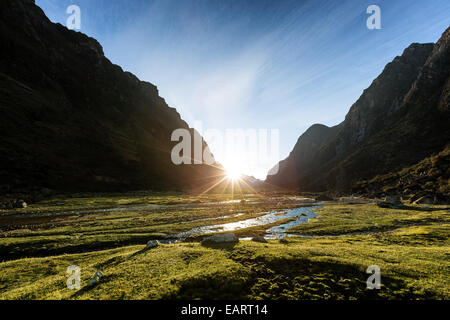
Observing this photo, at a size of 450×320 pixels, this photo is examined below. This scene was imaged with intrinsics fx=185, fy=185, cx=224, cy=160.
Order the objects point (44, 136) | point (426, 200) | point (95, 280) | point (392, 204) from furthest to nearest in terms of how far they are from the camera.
A: point (44, 136), point (426, 200), point (392, 204), point (95, 280)

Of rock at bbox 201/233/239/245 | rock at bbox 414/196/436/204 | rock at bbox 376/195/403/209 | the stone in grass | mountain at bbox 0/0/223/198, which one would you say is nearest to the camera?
the stone in grass

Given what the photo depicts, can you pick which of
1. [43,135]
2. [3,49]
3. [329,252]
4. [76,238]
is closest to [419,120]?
[329,252]

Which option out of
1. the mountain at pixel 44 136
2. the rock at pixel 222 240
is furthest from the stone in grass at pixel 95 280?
the mountain at pixel 44 136

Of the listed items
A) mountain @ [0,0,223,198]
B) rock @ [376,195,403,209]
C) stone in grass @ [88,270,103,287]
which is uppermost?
mountain @ [0,0,223,198]

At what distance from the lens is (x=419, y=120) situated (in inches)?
6560

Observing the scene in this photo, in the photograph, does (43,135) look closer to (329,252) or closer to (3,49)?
(3,49)

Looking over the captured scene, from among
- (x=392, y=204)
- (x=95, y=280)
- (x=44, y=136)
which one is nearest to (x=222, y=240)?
(x=95, y=280)

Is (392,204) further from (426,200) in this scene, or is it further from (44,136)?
(44,136)

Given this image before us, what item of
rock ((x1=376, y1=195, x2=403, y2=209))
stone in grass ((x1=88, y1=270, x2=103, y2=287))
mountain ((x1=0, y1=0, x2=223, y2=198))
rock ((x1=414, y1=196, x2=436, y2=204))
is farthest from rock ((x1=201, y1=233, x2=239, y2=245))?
mountain ((x1=0, y1=0, x2=223, y2=198))

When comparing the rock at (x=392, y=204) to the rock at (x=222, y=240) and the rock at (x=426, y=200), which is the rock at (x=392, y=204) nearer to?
the rock at (x=426, y=200)

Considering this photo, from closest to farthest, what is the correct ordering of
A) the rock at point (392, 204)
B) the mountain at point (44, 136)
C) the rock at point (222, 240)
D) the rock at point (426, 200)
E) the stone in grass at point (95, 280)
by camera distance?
the stone in grass at point (95, 280)
the rock at point (222, 240)
the rock at point (392, 204)
the rock at point (426, 200)
the mountain at point (44, 136)

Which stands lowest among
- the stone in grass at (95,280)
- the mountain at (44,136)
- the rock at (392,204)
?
the rock at (392,204)

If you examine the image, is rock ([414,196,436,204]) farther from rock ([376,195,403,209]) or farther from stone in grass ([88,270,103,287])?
stone in grass ([88,270,103,287])
